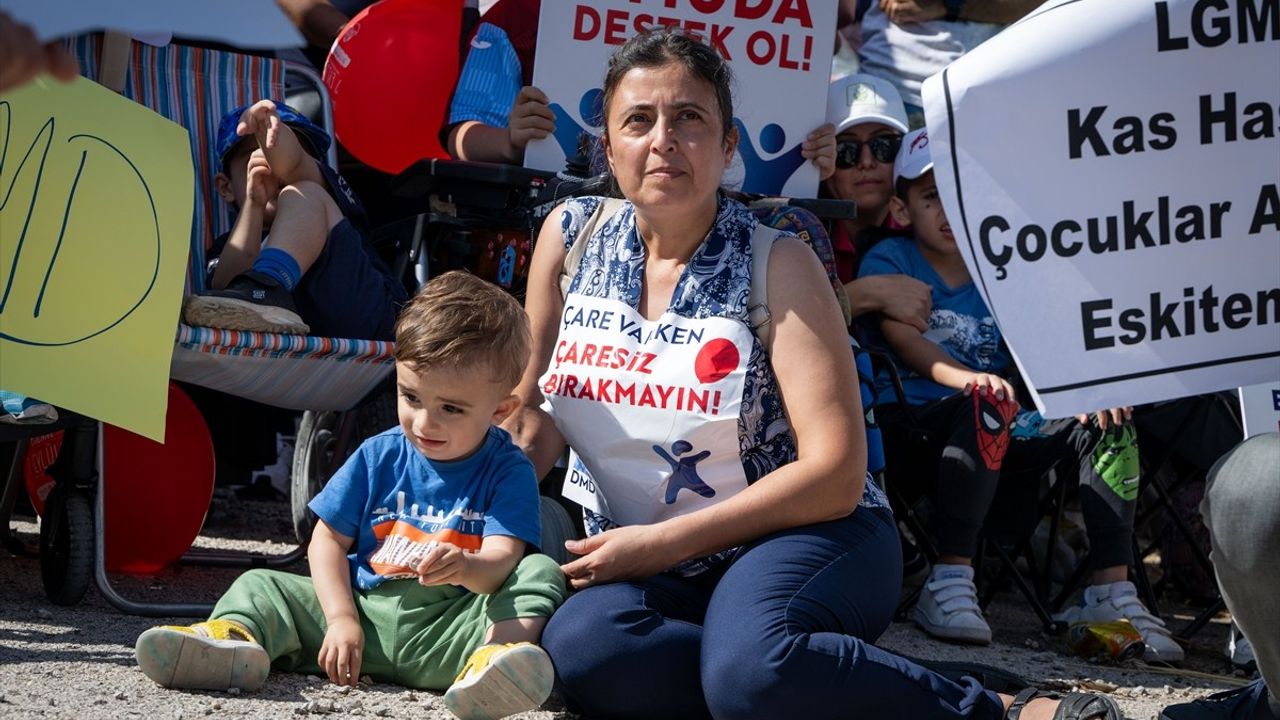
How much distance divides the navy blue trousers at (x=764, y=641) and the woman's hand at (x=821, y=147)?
1.54m

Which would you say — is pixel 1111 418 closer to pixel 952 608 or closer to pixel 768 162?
pixel 952 608

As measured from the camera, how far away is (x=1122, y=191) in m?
2.40

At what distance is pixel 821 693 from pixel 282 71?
2.88 m

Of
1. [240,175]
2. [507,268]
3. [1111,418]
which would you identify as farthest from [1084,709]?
[240,175]

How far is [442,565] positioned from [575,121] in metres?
1.78

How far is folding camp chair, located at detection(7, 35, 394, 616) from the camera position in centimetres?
338

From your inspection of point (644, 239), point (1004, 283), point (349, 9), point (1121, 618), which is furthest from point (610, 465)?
point (349, 9)

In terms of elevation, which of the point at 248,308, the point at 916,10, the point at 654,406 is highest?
the point at 916,10

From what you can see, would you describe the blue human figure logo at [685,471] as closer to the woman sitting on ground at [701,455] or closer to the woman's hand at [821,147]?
the woman sitting on ground at [701,455]

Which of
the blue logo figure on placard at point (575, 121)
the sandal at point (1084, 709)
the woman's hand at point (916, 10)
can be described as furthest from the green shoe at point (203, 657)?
the woman's hand at point (916, 10)

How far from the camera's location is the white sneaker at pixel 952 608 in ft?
12.5

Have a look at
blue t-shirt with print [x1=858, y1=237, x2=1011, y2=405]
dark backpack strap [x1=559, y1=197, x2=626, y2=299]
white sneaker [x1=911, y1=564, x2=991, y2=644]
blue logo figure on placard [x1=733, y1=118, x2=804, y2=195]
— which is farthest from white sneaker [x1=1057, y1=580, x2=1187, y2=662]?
dark backpack strap [x1=559, y1=197, x2=626, y2=299]

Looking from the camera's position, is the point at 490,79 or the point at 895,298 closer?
the point at 895,298

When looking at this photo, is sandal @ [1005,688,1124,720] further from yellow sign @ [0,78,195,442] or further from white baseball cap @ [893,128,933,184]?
white baseball cap @ [893,128,933,184]
